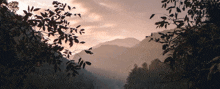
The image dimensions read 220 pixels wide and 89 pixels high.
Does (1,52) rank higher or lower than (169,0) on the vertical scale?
lower

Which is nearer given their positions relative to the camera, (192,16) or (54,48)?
(54,48)

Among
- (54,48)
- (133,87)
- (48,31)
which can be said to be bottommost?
(133,87)

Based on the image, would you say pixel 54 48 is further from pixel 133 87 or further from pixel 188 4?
pixel 133 87

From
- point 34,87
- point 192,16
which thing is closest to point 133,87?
point 34,87

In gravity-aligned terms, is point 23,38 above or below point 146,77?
above

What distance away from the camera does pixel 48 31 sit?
12.1 ft

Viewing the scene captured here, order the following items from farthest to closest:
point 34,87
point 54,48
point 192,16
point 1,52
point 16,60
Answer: point 34,87 → point 192,16 → point 54,48 → point 16,60 → point 1,52

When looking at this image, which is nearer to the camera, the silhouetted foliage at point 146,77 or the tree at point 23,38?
the tree at point 23,38

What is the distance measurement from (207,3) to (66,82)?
17.8m

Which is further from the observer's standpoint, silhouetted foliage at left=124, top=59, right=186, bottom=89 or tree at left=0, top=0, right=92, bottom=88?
silhouetted foliage at left=124, top=59, right=186, bottom=89

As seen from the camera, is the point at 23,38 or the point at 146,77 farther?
the point at 146,77

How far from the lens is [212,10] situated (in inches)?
159

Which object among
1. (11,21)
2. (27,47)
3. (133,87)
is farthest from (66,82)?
(133,87)

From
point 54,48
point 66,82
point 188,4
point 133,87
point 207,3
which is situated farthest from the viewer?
point 133,87
